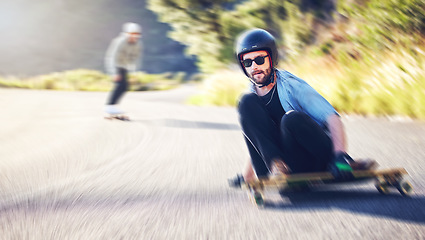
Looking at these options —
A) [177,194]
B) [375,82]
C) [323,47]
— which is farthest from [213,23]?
[177,194]

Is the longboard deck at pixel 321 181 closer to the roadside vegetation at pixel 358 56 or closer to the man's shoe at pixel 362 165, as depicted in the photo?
the man's shoe at pixel 362 165

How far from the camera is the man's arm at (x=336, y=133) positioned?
2.22 m

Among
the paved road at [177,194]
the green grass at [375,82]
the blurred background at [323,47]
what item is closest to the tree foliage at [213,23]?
the blurred background at [323,47]

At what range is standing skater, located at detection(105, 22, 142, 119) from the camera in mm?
8266

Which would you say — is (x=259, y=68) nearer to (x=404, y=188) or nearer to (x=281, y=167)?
(x=281, y=167)

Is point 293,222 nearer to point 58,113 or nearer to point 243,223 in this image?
point 243,223

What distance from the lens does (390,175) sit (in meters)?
2.38

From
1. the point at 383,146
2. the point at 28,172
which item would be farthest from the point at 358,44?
the point at 28,172

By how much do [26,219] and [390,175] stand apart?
2.27m

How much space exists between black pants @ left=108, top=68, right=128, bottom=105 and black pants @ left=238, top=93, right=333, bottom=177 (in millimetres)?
6285

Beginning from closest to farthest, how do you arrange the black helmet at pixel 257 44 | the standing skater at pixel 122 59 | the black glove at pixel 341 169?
1. the black glove at pixel 341 169
2. the black helmet at pixel 257 44
3. the standing skater at pixel 122 59

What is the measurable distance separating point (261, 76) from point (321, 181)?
77cm

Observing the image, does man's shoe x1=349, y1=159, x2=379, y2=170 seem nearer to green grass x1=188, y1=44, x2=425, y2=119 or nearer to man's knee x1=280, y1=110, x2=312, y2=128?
man's knee x1=280, y1=110, x2=312, y2=128

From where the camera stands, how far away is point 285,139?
240 centimetres
